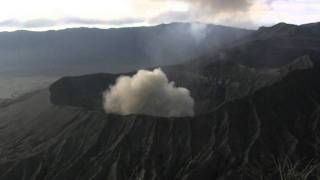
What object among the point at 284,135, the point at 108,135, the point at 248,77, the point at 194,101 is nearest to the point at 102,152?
the point at 108,135

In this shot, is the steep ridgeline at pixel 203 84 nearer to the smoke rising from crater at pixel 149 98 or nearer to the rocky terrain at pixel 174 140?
the smoke rising from crater at pixel 149 98

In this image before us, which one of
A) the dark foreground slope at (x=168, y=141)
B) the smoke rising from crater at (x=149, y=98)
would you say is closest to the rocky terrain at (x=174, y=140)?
the dark foreground slope at (x=168, y=141)

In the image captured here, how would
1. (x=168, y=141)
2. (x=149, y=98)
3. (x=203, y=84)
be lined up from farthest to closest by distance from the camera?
(x=203, y=84) < (x=149, y=98) < (x=168, y=141)

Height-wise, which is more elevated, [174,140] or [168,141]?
[174,140]

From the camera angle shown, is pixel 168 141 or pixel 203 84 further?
pixel 203 84

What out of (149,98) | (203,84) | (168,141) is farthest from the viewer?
(203,84)

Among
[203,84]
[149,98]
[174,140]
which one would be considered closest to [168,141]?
[174,140]

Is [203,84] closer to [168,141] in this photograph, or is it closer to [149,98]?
[149,98]
